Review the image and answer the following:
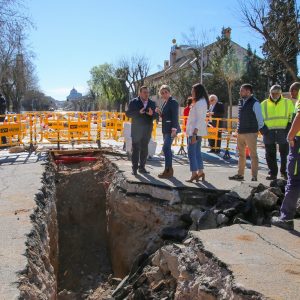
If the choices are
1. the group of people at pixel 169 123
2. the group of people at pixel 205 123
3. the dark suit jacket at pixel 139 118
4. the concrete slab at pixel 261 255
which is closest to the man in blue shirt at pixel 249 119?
the group of people at pixel 205 123

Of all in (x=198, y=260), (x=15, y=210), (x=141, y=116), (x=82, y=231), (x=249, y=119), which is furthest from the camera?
(x=82, y=231)

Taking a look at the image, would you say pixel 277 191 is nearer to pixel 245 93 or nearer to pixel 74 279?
pixel 245 93

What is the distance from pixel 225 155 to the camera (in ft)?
39.5

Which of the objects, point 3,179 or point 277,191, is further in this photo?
point 3,179

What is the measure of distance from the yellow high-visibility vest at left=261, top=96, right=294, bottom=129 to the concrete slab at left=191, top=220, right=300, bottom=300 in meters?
2.72

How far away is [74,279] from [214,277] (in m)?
4.52

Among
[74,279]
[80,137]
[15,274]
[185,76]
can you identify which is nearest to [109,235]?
[74,279]

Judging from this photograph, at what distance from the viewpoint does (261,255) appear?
4133 millimetres

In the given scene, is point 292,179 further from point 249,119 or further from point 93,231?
point 93,231

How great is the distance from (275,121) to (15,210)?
4.75m

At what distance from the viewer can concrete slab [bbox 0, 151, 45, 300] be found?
3810 millimetres

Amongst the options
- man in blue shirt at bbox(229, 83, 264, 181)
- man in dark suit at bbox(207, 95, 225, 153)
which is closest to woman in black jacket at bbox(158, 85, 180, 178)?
man in blue shirt at bbox(229, 83, 264, 181)

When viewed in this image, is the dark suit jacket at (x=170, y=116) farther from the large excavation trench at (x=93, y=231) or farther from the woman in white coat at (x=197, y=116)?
the large excavation trench at (x=93, y=231)

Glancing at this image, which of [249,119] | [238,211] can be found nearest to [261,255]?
[238,211]
